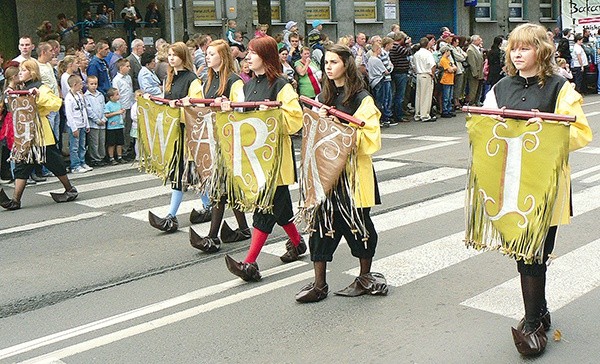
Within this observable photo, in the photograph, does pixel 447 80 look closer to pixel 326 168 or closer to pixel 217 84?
pixel 217 84

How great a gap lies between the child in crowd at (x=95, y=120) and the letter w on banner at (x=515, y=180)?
8.68m

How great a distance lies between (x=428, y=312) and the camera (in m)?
5.56

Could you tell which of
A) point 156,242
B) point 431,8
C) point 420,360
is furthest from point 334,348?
point 431,8

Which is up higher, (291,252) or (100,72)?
(100,72)

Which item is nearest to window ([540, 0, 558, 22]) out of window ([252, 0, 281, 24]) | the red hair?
window ([252, 0, 281, 24])

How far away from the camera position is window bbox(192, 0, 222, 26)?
21.8 m

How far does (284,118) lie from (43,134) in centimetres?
447

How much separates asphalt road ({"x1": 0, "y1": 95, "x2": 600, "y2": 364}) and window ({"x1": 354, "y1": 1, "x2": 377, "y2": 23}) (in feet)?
57.0

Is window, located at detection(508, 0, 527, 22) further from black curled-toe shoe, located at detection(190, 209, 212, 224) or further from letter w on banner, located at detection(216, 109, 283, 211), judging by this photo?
letter w on banner, located at detection(216, 109, 283, 211)

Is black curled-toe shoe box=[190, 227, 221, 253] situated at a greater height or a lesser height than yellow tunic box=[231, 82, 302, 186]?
lesser

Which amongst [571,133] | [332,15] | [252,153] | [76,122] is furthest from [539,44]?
[332,15]

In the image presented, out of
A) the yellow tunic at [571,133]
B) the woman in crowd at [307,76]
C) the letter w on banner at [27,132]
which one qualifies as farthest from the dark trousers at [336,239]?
the woman in crowd at [307,76]

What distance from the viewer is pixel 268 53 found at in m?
6.36

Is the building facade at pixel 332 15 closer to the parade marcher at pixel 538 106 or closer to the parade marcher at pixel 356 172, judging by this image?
A: the parade marcher at pixel 356 172
